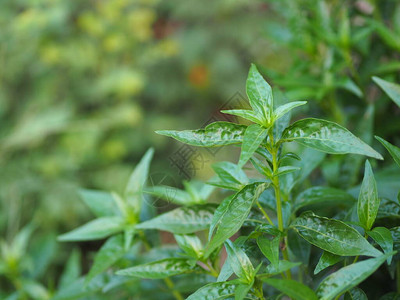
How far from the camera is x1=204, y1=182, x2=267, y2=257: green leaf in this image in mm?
391

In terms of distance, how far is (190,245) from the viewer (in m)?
0.52

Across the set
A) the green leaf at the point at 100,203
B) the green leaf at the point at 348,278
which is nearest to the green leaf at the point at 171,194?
the green leaf at the point at 100,203

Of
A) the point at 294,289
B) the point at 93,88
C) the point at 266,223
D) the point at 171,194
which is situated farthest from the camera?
the point at 93,88

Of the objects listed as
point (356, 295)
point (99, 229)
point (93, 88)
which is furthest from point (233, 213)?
point (93, 88)

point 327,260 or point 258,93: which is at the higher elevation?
point 258,93

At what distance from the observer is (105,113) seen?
8.73 ft

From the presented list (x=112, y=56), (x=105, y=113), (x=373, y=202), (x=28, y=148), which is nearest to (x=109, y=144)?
(x=105, y=113)

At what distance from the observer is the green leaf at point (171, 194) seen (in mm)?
555

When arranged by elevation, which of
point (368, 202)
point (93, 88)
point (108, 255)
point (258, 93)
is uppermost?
point (258, 93)

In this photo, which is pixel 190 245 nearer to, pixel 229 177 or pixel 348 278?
pixel 229 177

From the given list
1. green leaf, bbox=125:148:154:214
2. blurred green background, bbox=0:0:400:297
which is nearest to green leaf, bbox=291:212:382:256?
green leaf, bbox=125:148:154:214

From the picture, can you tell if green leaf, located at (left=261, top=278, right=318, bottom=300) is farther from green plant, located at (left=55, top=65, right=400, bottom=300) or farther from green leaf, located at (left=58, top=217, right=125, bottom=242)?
green leaf, located at (left=58, top=217, right=125, bottom=242)

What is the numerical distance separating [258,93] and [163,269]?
0.23 meters

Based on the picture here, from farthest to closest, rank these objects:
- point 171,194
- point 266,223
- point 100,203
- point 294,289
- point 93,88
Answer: point 93,88, point 100,203, point 171,194, point 266,223, point 294,289
